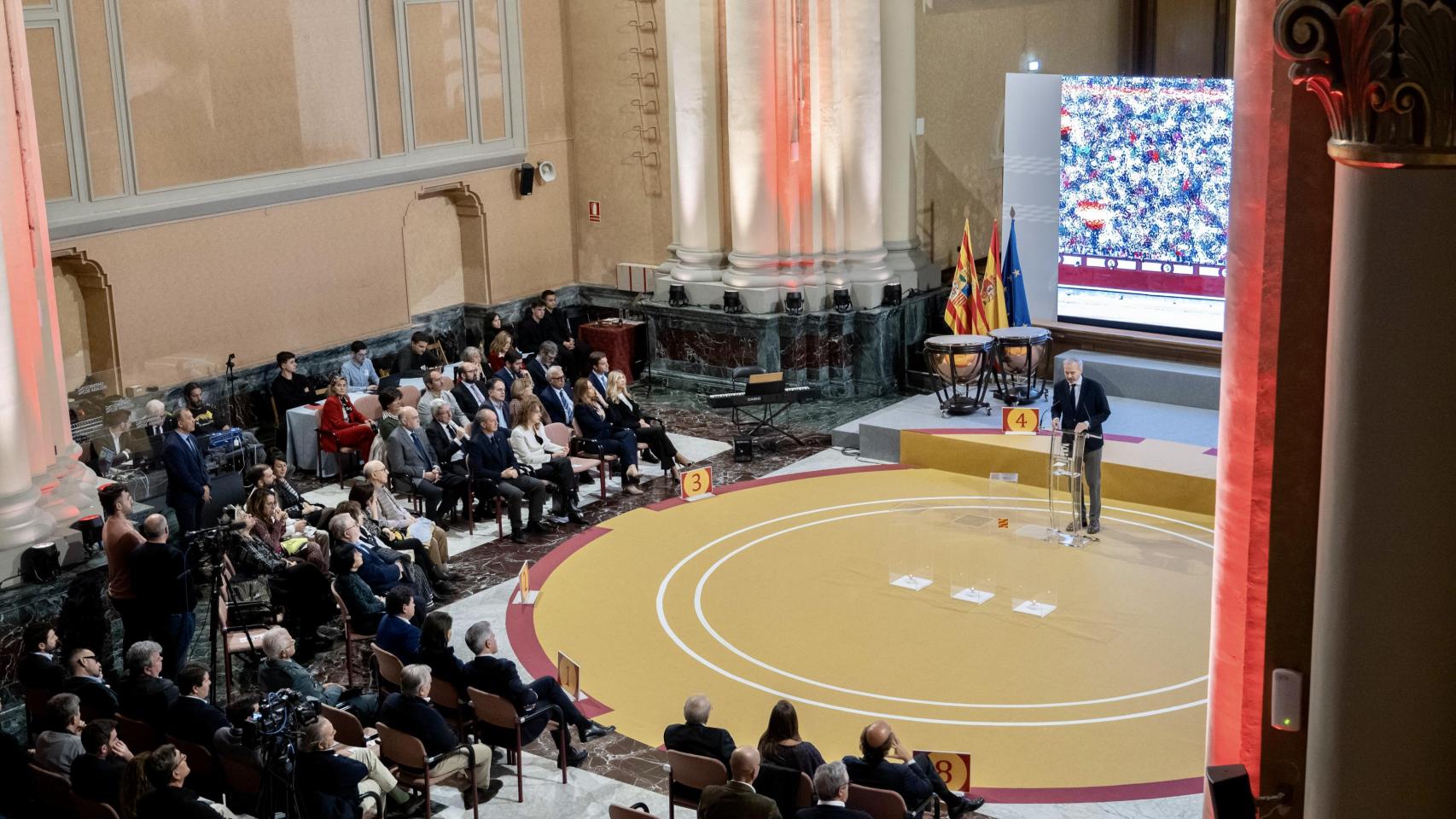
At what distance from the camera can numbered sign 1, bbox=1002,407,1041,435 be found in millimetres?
15383

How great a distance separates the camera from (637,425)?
1594 centimetres

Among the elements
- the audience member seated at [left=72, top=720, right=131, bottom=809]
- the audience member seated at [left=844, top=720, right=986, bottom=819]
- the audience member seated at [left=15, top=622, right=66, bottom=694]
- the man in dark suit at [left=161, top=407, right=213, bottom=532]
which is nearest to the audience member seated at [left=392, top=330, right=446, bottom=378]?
the man in dark suit at [left=161, top=407, right=213, bottom=532]

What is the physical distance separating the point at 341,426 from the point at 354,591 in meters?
4.63

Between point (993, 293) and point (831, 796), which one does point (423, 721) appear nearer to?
point (831, 796)

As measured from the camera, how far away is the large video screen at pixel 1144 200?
16734mm

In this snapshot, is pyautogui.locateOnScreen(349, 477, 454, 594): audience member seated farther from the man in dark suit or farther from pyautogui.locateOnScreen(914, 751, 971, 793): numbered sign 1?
pyautogui.locateOnScreen(914, 751, 971, 793): numbered sign 1

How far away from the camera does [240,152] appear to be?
54.3 ft

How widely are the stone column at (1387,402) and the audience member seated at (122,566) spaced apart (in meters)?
8.24

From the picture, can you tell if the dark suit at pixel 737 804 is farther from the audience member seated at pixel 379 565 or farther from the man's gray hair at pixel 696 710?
the audience member seated at pixel 379 565

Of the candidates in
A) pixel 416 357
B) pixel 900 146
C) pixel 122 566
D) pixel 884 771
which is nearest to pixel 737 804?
pixel 884 771

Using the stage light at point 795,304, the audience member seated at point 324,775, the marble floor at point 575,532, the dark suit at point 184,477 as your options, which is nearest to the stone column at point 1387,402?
the marble floor at point 575,532

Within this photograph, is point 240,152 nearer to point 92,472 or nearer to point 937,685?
point 92,472

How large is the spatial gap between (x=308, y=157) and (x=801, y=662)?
8.89 meters

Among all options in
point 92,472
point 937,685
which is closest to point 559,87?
point 92,472
